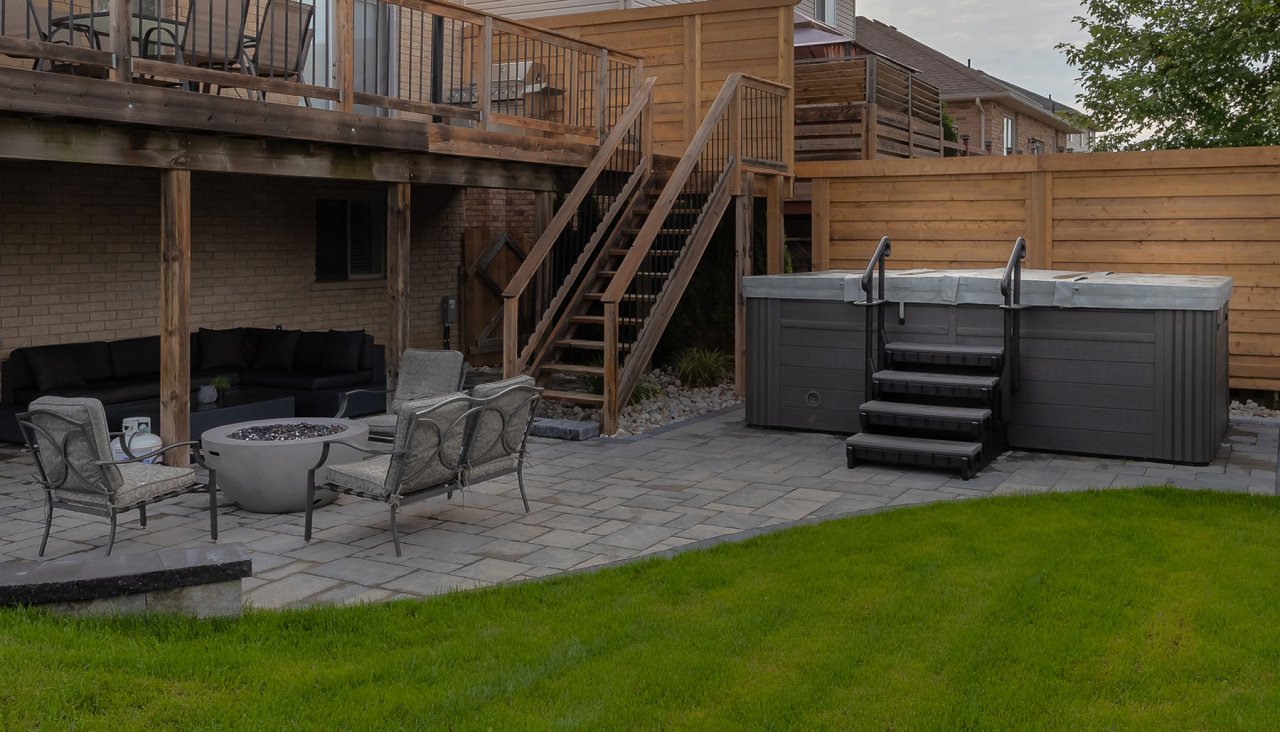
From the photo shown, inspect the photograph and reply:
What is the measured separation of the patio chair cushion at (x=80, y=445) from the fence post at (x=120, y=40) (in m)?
2.43

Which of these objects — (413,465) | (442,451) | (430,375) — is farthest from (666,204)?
(413,465)

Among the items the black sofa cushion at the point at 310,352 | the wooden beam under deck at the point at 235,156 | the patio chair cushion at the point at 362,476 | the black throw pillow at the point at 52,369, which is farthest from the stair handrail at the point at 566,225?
the black throw pillow at the point at 52,369

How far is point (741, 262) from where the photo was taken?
12844 mm

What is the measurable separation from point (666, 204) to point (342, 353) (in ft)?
11.0

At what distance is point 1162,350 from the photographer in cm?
899

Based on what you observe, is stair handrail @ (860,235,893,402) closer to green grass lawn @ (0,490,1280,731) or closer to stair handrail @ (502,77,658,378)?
stair handrail @ (502,77,658,378)

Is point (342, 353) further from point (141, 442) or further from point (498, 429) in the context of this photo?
point (498, 429)

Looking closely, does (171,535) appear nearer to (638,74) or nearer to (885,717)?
(885,717)

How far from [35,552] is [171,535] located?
2.30 feet

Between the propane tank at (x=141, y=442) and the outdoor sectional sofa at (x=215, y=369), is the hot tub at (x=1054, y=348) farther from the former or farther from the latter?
the propane tank at (x=141, y=442)

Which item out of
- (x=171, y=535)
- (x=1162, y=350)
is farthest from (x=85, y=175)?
(x=1162, y=350)

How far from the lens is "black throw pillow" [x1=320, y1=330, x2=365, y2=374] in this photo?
1152cm

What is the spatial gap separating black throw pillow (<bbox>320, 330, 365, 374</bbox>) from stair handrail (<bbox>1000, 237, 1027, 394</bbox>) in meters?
5.90

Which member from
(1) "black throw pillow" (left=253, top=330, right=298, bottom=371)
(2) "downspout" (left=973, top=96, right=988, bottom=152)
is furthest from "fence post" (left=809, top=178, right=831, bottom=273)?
(2) "downspout" (left=973, top=96, right=988, bottom=152)
